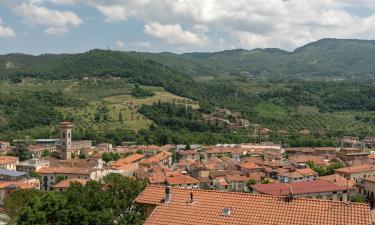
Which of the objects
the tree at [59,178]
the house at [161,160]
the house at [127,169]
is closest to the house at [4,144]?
the house at [161,160]

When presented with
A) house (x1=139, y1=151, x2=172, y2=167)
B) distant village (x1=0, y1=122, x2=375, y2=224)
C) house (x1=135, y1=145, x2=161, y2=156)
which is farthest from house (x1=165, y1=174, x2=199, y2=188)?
house (x1=135, y1=145, x2=161, y2=156)

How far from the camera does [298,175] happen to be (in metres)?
56.4

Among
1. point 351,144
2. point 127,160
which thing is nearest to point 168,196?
point 127,160

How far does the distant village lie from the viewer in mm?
41278

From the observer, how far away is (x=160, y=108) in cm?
12069

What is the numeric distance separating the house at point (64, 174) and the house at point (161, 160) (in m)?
9.52

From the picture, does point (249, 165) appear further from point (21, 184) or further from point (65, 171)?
point (21, 184)

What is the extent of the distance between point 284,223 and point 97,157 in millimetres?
62016

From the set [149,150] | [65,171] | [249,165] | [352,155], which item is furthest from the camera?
[149,150]

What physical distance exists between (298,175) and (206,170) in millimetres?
11458

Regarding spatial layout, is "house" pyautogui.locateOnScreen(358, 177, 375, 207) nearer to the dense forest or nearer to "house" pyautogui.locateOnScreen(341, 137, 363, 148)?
"house" pyautogui.locateOnScreen(341, 137, 363, 148)

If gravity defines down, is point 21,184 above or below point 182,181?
above

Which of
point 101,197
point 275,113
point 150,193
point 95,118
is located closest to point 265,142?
point 275,113

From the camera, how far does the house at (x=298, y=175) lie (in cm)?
5553
